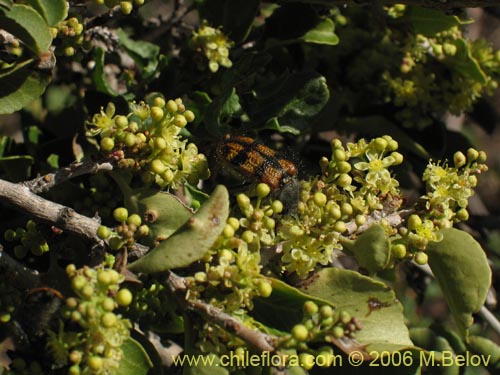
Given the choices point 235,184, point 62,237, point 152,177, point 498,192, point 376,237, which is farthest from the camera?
point 498,192

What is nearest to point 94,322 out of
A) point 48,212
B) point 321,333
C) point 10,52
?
point 48,212

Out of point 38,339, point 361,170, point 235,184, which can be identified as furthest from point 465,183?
point 38,339

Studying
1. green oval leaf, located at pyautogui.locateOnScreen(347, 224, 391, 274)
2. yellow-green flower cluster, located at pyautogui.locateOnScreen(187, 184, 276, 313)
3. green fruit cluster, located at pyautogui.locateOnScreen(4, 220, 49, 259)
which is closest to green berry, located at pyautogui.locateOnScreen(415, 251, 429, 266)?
green oval leaf, located at pyautogui.locateOnScreen(347, 224, 391, 274)

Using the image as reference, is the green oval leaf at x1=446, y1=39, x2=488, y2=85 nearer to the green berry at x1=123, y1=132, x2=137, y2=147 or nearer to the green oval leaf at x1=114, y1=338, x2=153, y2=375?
the green berry at x1=123, y1=132, x2=137, y2=147

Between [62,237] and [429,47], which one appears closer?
[62,237]

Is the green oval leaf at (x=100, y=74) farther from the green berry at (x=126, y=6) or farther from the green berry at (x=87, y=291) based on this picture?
the green berry at (x=87, y=291)

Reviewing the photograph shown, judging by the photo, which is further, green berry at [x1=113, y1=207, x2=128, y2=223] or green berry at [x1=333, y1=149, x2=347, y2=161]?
green berry at [x1=333, y1=149, x2=347, y2=161]

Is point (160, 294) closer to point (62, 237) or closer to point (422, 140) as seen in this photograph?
point (62, 237)

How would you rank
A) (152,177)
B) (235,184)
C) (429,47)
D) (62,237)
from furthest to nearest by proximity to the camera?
(429,47) → (235,184) → (62,237) → (152,177)
